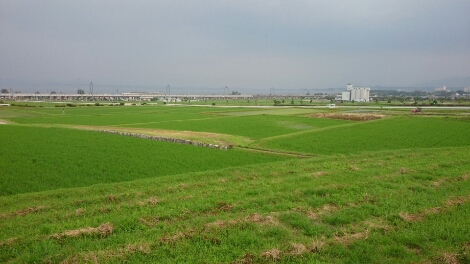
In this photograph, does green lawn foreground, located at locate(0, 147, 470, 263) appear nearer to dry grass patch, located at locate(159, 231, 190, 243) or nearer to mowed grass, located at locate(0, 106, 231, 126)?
dry grass patch, located at locate(159, 231, 190, 243)

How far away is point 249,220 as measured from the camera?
6590mm

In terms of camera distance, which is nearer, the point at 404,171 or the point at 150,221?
the point at 150,221

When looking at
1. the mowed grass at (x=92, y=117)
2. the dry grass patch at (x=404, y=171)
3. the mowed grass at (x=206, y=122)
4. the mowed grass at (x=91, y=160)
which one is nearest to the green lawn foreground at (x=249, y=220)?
the dry grass patch at (x=404, y=171)

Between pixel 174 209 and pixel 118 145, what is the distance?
43.3 ft

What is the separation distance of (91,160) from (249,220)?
1047cm

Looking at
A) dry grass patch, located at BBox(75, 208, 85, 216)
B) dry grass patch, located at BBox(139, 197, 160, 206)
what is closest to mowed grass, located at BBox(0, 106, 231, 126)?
dry grass patch, located at BBox(139, 197, 160, 206)

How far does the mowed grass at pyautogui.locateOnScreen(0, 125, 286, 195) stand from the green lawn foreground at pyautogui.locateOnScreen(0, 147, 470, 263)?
180 centimetres

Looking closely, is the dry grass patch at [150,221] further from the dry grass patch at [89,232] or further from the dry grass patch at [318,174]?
the dry grass patch at [318,174]

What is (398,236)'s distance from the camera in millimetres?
5852

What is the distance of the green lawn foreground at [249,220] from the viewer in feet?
17.5

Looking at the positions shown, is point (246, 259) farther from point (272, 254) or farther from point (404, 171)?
point (404, 171)

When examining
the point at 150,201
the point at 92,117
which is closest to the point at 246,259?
the point at 150,201

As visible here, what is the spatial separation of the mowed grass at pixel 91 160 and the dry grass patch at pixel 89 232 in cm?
482

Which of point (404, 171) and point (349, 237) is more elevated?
point (404, 171)
